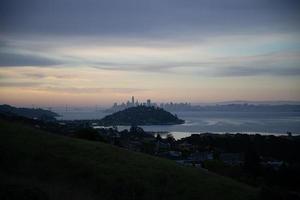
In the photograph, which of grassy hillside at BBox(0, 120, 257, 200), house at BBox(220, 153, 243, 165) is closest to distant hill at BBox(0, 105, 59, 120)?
house at BBox(220, 153, 243, 165)

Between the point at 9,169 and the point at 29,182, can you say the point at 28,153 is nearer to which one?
the point at 9,169

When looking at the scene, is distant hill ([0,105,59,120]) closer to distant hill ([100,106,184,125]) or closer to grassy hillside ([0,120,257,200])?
grassy hillside ([0,120,257,200])

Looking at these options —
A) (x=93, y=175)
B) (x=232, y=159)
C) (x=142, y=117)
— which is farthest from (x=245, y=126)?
(x=93, y=175)

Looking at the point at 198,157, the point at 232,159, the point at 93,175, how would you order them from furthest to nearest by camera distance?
the point at 232,159, the point at 198,157, the point at 93,175

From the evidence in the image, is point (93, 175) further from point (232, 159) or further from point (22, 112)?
point (22, 112)

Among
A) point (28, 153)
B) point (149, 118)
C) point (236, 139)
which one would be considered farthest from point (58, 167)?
point (149, 118)

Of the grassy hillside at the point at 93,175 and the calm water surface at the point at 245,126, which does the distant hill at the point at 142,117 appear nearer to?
the calm water surface at the point at 245,126
